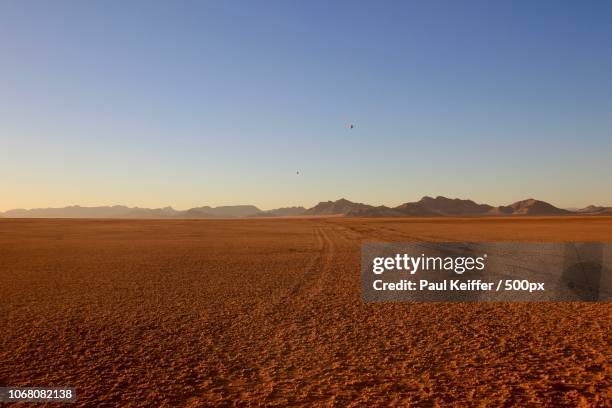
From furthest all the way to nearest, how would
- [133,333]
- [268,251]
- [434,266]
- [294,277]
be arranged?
[268,251]
[434,266]
[294,277]
[133,333]

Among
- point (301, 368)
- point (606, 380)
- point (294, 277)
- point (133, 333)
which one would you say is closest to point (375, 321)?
point (301, 368)

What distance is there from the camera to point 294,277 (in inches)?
685

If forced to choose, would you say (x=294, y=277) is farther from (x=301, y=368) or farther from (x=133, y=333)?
(x=301, y=368)

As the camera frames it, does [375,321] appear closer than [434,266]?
Yes

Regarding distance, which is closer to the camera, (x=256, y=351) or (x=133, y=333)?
(x=256, y=351)

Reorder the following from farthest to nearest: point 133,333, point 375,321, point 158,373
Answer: point 375,321, point 133,333, point 158,373

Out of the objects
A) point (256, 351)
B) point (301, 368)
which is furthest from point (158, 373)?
point (301, 368)

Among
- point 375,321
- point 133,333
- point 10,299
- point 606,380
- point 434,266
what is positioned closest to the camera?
point 606,380

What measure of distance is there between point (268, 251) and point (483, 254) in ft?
42.0

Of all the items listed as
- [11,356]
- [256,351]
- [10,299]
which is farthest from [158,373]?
[10,299]

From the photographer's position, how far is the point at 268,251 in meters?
27.7

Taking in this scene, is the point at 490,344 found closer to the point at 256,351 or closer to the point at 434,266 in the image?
the point at 256,351

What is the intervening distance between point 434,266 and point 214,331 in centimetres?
1308

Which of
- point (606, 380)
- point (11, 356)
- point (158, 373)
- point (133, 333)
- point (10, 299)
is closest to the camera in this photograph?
point (606, 380)
